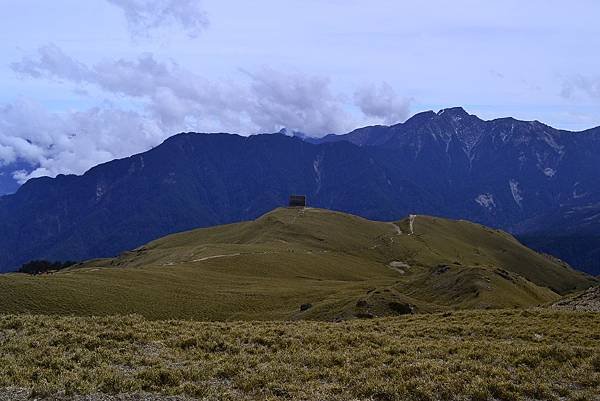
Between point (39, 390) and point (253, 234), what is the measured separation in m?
173

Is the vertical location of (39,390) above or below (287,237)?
below

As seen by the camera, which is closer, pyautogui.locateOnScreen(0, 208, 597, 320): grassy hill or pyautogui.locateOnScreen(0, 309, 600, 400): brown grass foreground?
pyautogui.locateOnScreen(0, 309, 600, 400): brown grass foreground

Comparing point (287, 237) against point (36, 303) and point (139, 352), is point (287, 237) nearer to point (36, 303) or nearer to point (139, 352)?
point (36, 303)

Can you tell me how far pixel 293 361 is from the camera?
78.3ft

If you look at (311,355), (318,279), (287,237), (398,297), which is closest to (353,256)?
(287,237)

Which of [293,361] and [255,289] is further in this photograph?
[255,289]

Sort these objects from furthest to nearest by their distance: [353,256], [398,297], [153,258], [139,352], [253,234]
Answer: [253,234], [353,256], [153,258], [398,297], [139,352]

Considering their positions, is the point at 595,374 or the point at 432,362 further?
the point at 432,362

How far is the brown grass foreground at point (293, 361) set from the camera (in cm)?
1972

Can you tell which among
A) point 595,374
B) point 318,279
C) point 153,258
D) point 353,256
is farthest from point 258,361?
point 353,256

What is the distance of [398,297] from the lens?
67.7 metres

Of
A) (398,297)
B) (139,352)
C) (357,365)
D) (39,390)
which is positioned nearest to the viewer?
(39,390)

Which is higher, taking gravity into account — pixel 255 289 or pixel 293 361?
pixel 255 289

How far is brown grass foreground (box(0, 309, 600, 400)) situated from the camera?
19.7m
